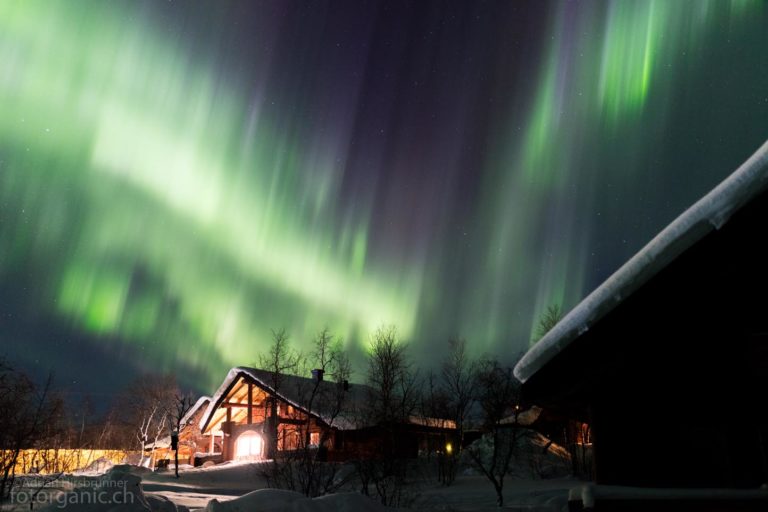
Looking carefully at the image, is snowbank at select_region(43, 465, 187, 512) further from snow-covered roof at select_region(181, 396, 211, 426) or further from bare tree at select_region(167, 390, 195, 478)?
snow-covered roof at select_region(181, 396, 211, 426)

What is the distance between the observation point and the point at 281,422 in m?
34.8

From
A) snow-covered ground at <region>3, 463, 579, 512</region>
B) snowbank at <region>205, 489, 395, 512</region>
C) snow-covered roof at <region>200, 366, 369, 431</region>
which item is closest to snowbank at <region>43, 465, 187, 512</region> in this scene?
snow-covered ground at <region>3, 463, 579, 512</region>

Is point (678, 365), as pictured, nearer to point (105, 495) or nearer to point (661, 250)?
point (661, 250)

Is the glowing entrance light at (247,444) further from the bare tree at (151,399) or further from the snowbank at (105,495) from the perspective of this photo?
the bare tree at (151,399)

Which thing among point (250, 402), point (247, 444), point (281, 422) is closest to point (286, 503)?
point (281, 422)

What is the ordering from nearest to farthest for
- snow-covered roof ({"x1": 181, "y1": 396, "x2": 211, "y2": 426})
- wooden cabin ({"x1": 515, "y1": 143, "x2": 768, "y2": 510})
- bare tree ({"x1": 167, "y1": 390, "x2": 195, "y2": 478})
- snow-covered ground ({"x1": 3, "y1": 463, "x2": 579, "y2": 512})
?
1. wooden cabin ({"x1": 515, "y1": 143, "x2": 768, "y2": 510})
2. snow-covered ground ({"x1": 3, "y1": 463, "x2": 579, "y2": 512})
3. bare tree ({"x1": 167, "y1": 390, "x2": 195, "y2": 478})
4. snow-covered roof ({"x1": 181, "y1": 396, "x2": 211, "y2": 426})

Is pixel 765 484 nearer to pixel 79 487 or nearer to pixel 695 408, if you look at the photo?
pixel 695 408

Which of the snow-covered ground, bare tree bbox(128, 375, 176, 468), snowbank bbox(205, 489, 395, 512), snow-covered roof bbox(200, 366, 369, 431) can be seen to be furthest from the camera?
bare tree bbox(128, 375, 176, 468)

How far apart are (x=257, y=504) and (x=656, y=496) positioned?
898 centimetres

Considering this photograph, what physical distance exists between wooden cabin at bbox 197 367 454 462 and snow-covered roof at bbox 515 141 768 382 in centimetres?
2957

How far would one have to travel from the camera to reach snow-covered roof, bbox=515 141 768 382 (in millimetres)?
3729

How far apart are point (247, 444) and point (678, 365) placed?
3807cm

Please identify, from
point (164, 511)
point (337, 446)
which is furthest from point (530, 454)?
point (164, 511)

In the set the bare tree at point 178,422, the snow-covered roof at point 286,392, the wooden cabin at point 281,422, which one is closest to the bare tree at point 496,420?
the wooden cabin at point 281,422
